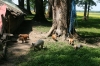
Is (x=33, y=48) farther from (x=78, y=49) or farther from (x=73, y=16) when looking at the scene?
(x=73, y=16)

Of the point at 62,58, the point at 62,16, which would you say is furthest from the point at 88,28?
the point at 62,58

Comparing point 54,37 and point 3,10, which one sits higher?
point 3,10

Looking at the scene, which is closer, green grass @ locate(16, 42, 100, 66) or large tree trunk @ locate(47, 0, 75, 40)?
green grass @ locate(16, 42, 100, 66)

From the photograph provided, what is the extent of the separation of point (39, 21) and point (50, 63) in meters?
16.2

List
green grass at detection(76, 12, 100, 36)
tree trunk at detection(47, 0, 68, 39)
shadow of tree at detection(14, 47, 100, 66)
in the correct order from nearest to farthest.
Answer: shadow of tree at detection(14, 47, 100, 66) < tree trunk at detection(47, 0, 68, 39) < green grass at detection(76, 12, 100, 36)

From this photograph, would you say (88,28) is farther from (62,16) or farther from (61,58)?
(61,58)

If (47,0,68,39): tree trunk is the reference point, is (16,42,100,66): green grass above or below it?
below

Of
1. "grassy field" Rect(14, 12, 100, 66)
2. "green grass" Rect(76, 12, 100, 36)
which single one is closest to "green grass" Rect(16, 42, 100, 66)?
"grassy field" Rect(14, 12, 100, 66)

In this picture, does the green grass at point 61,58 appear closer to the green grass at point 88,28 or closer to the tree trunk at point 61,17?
the tree trunk at point 61,17

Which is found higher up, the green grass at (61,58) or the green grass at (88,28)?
the green grass at (61,58)

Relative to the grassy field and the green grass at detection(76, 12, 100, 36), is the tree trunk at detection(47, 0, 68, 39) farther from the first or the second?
the green grass at detection(76, 12, 100, 36)

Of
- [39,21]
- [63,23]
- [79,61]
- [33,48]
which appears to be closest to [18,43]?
[33,48]

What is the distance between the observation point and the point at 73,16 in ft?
55.8

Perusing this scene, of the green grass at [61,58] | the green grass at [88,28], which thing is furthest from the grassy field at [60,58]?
the green grass at [88,28]
